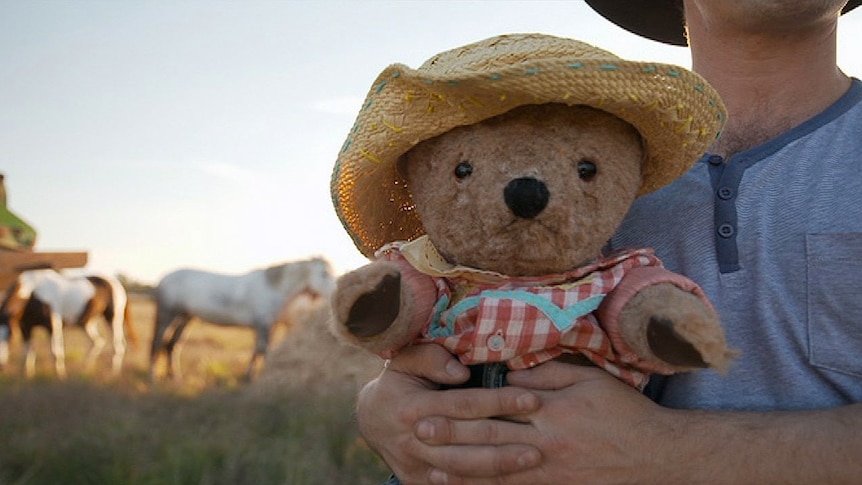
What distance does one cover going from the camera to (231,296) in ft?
37.7

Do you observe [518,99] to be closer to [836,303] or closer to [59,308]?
[836,303]

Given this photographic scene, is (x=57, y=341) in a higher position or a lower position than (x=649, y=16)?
lower

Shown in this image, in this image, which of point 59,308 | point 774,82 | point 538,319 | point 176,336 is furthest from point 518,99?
point 176,336

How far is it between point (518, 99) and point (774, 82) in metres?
0.91

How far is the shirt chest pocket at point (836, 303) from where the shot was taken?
1.62 meters

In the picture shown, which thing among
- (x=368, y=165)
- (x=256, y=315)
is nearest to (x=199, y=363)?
(x=256, y=315)

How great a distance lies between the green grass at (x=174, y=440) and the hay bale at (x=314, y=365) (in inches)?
24.2

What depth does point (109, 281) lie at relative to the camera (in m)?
12.0

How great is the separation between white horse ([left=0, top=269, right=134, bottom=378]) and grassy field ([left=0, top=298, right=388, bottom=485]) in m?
1.90

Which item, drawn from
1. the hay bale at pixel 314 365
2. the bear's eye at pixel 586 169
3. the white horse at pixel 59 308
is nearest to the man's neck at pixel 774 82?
the bear's eye at pixel 586 169

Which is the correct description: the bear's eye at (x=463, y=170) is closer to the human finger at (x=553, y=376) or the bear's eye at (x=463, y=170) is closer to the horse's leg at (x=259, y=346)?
the human finger at (x=553, y=376)

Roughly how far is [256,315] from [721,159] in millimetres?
10086

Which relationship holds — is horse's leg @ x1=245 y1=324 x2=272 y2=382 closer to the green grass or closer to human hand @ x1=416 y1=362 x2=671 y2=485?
the green grass

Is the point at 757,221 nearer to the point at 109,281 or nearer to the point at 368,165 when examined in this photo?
the point at 368,165
